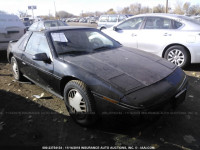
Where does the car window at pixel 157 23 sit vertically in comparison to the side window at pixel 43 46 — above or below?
above

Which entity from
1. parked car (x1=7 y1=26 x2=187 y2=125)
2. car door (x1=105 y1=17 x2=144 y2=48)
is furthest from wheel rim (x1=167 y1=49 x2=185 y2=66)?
parked car (x1=7 y1=26 x2=187 y2=125)

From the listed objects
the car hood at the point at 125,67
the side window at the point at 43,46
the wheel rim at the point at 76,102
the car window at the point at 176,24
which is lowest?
the wheel rim at the point at 76,102

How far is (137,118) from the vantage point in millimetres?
2068

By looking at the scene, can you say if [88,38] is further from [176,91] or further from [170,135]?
[170,135]

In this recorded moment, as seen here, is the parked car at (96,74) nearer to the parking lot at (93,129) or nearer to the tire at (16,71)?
the parking lot at (93,129)

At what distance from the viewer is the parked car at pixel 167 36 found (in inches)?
189

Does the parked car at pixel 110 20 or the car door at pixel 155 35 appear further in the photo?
the parked car at pixel 110 20

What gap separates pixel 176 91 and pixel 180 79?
14.6 inches

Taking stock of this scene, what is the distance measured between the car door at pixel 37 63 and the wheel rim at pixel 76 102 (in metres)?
→ 0.59

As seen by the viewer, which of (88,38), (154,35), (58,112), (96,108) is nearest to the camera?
(96,108)

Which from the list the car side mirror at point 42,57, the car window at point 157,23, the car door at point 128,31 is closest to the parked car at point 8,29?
the car door at point 128,31

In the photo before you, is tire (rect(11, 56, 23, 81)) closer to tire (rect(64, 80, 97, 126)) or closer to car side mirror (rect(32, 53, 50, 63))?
car side mirror (rect(32, 53, 50, 63))

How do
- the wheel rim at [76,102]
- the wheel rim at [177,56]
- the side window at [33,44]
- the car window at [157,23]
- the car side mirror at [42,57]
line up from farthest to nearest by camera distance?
the car window at [157,23], the wheel rim at [177,56], the side window at [33,44], the car side mirror at [42,57], the wheel rim at [76,102]

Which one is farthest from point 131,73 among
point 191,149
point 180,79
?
point 191,149
